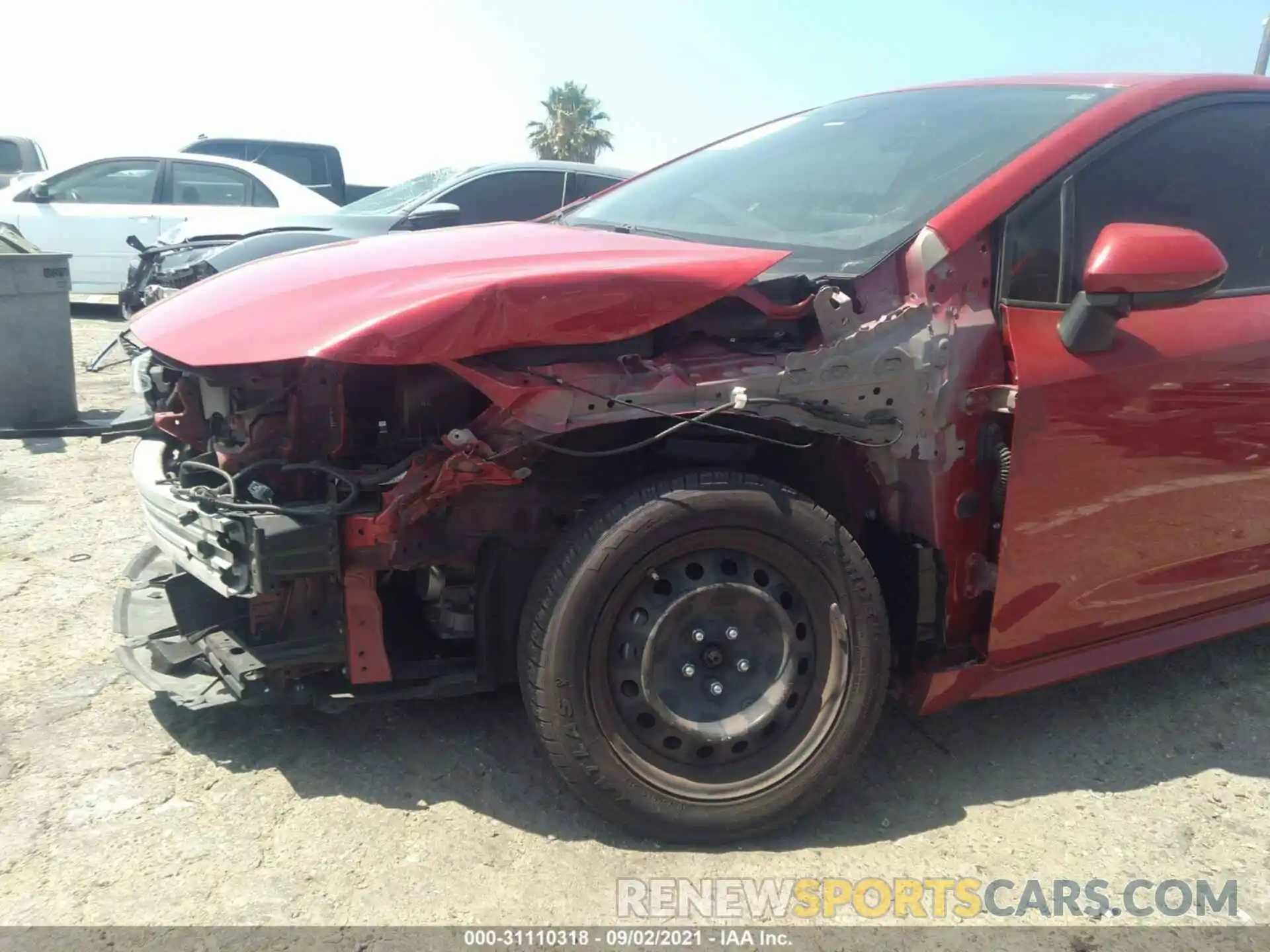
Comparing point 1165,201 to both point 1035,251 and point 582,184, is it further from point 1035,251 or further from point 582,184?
point 582,184

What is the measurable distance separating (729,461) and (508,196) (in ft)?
19.2

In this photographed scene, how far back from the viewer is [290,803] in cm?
250

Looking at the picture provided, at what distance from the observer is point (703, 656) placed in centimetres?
241

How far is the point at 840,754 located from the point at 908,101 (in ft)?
6.88

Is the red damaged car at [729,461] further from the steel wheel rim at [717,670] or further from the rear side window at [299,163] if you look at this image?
the rear side window at [299,163]

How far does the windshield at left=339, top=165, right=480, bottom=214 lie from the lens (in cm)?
743

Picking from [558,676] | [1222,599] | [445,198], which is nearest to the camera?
[558,676]

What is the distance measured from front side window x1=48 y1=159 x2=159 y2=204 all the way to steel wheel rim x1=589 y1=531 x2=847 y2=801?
1012 cm

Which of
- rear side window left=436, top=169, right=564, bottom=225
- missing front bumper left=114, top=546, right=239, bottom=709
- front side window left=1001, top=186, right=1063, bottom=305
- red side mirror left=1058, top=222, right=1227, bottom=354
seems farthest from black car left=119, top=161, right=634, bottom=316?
red side mirror left=1058, top=222, right=1227, bottom=354

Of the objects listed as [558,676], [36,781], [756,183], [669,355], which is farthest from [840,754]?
[36,781]

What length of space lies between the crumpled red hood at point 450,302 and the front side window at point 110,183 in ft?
29.6

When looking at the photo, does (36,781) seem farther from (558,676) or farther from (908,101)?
(908,101)

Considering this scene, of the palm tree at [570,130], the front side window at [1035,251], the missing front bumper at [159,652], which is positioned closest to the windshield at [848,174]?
the front side window at [1035,251]

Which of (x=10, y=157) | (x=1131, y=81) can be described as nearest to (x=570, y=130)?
(x=10, y=157)
